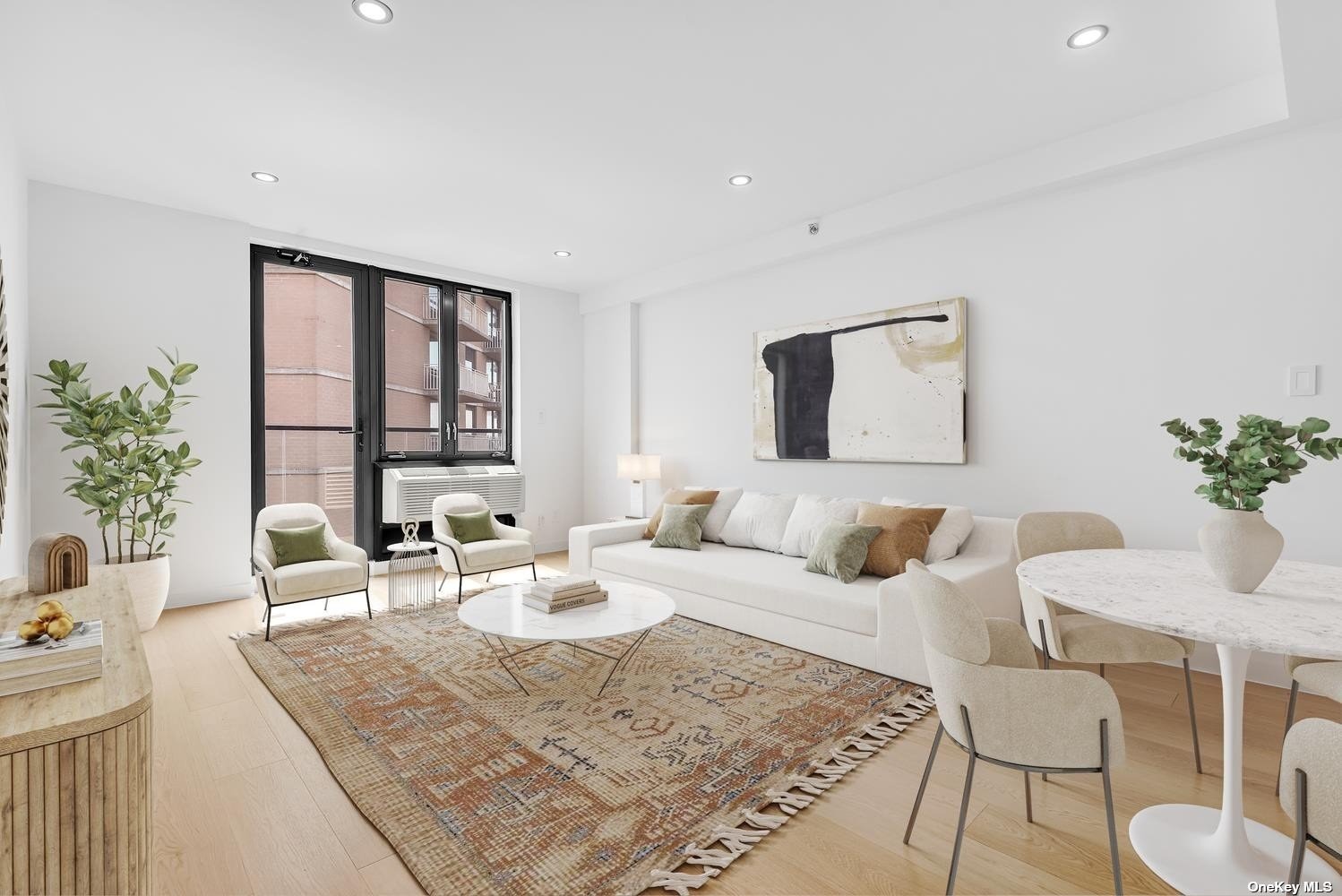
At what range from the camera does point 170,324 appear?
14.2 feet

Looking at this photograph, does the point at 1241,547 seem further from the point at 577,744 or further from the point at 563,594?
the point at 563,594

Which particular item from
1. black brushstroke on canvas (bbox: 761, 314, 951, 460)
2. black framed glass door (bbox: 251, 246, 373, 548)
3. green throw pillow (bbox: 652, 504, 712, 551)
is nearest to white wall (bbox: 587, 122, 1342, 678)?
black brushstroke on canvas (bbox: 761, 314, 951, 460)

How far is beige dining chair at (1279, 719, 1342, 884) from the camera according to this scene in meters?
1.18

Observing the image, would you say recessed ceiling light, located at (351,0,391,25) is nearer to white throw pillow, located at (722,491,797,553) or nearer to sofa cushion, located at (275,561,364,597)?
sofa cushion, located at (275,561,364,597)

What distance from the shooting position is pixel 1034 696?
4.97 ft

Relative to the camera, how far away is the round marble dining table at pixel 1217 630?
1391 millimetres

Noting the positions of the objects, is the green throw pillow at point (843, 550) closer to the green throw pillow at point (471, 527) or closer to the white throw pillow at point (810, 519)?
the white throw pillow at point (810, 519)

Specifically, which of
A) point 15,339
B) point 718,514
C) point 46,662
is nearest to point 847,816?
point 46,662

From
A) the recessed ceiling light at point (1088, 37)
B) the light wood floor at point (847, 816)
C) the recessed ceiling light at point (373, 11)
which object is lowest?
the light wood floor at point (847, 816)

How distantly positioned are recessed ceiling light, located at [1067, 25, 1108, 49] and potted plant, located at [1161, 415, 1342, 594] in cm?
170

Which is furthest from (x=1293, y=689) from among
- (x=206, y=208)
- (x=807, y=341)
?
(x=206, y=208)

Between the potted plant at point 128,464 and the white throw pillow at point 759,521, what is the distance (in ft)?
11.5

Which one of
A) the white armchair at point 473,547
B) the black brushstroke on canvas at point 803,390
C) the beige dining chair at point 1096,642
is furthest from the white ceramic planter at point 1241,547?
the white armchair at point 473,547

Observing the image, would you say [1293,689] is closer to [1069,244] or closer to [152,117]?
[1069,244]
